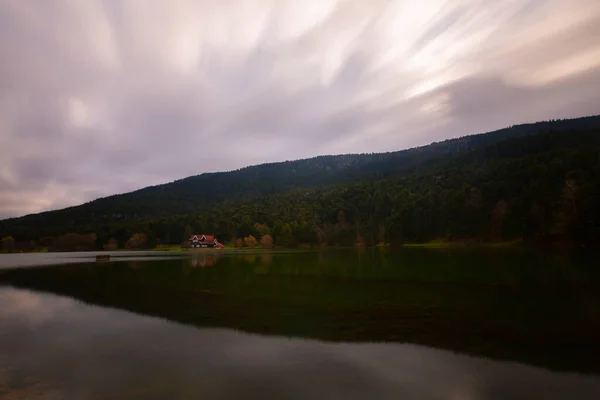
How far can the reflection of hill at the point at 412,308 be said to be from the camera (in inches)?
571

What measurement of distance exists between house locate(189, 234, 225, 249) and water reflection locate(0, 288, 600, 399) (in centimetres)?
16390

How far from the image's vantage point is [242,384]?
11039 millimetres

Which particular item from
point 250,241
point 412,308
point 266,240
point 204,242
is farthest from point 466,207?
point 204,242

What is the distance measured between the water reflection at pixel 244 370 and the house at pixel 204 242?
6453 inches

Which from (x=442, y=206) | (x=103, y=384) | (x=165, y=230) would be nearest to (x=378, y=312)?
(x=103, y=384)

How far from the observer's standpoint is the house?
179125mm

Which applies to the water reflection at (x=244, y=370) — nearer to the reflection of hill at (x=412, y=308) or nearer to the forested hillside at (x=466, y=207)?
the reflection of hill at (x=412, y=308)

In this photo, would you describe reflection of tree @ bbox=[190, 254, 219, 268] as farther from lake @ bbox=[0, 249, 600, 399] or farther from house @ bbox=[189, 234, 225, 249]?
house @ bbox=[189, 234, 225, 249]

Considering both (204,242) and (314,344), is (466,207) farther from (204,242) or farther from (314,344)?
(314,344)

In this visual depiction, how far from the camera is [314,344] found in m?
14.9

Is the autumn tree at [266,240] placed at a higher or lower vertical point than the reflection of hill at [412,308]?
lower

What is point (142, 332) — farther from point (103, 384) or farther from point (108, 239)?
point (108, 239)

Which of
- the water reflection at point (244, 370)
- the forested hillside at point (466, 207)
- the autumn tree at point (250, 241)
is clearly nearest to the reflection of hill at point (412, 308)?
the water reflection at point (244, 370)

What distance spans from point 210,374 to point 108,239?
199854mm
